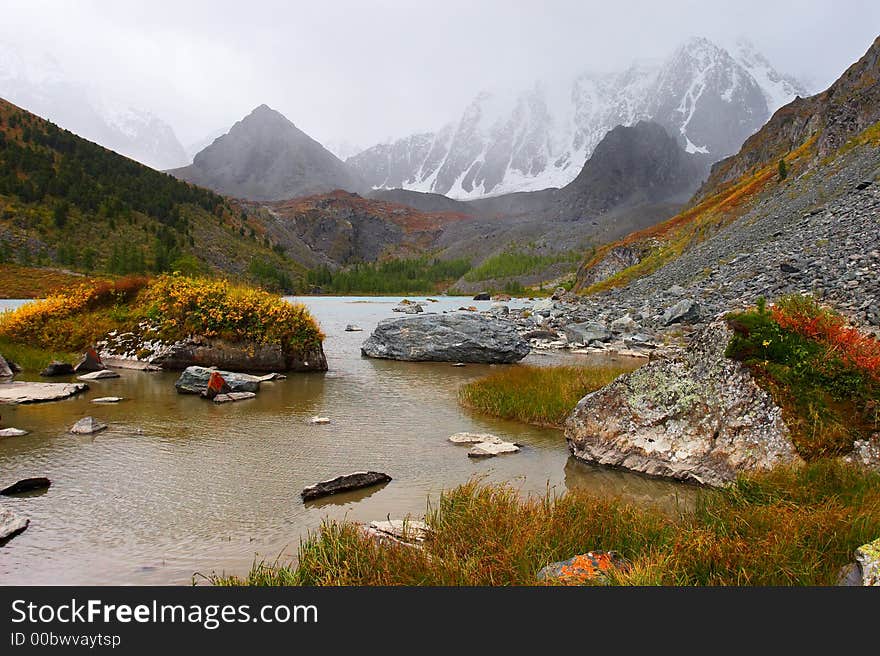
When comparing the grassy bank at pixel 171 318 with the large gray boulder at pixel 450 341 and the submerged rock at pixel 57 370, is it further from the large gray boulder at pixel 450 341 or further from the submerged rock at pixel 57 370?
the large gray boulder at pixel 450 341

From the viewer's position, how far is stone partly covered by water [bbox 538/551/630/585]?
5266 mm

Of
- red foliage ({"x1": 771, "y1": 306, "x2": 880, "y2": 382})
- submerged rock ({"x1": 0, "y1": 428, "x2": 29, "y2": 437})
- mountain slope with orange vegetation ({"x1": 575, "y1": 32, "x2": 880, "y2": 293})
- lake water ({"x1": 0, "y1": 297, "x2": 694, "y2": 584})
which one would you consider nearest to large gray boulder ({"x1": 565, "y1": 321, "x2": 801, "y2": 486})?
lake water ({"x1": 0, "y1": 297, "x2": 694, "y2": 584})

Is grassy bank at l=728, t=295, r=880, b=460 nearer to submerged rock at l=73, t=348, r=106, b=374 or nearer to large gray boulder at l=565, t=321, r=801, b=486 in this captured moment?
large gray boulder at l=565, t=321, r=801, b=486

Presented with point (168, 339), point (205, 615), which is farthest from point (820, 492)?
point (168, 339)

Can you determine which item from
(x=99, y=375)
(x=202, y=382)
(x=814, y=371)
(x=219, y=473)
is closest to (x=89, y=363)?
(x=99, y=375)

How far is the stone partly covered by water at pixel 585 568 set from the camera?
17.3ft

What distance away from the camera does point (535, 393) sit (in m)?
17.1

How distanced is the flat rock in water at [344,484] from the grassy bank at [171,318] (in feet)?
51.8

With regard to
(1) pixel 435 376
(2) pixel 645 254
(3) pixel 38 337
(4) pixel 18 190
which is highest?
(4) pixel 18 190

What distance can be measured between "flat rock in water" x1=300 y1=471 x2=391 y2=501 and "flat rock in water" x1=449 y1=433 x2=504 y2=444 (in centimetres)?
333

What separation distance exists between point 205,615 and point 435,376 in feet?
67.5

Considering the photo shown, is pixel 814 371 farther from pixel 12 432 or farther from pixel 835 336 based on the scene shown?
pixel 12 432

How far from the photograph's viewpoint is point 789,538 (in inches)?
235

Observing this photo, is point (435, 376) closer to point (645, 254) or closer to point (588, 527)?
point (588, 527)
